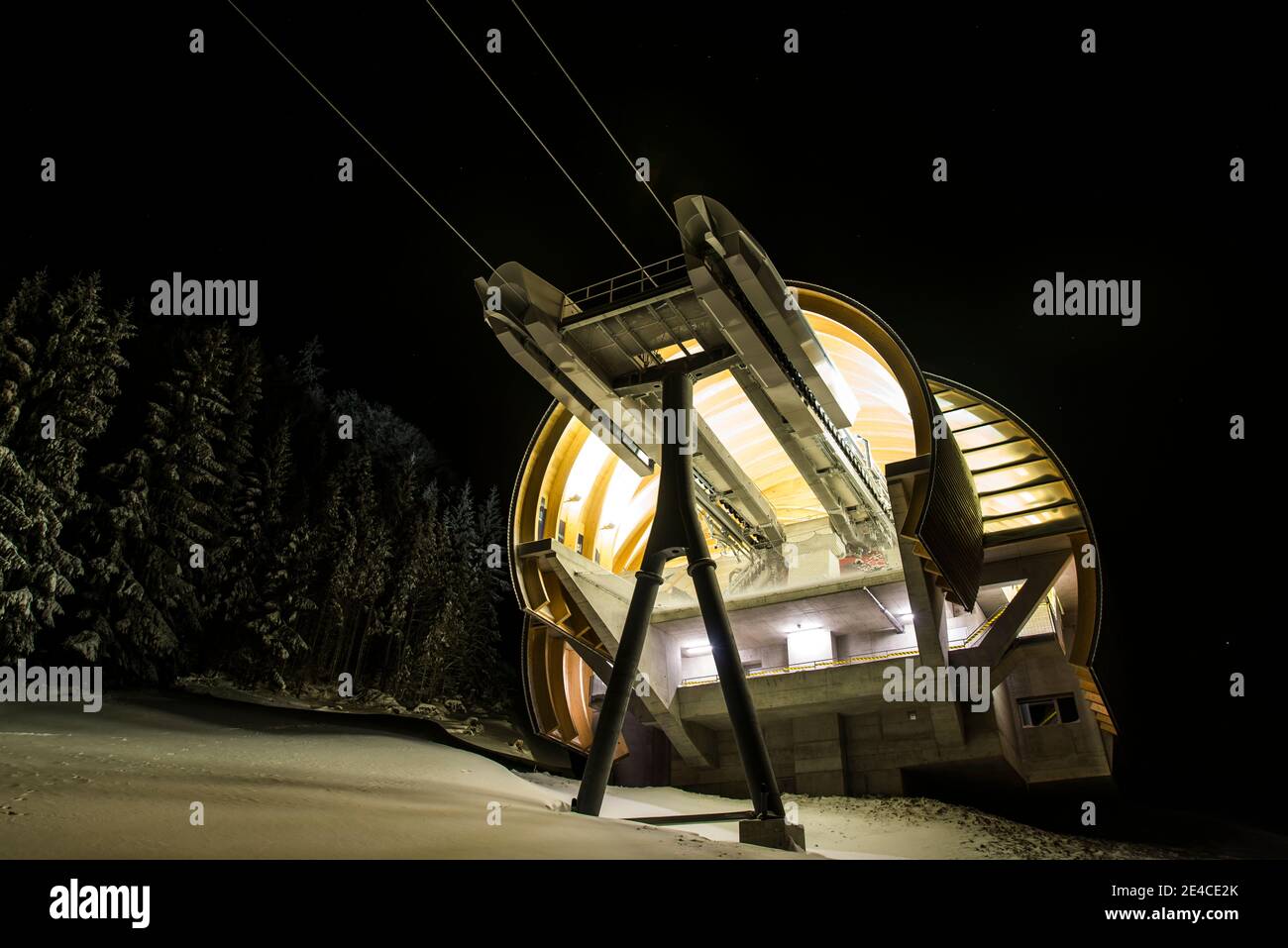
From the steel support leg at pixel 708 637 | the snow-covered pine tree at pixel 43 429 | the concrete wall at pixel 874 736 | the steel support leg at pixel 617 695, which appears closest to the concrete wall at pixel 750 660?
the concrete wall at pixel 874 736

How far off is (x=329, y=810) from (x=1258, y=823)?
3620 cm

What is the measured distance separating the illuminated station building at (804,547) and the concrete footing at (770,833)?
6.69 metres

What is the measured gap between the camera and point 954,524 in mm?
17828

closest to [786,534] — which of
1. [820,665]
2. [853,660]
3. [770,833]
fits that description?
[820,665]

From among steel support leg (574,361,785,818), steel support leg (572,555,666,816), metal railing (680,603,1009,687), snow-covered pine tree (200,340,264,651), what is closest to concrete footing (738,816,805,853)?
steel support leg (574,361,785,818)

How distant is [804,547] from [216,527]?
18464 millimetres

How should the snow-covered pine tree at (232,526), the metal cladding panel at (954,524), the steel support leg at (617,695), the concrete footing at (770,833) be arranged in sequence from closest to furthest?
the concrete footing at (770,833) < the steel support leg at (617,695) < the metal cladding panel at (954,524) < the snow-covered pine tree at (232,526)

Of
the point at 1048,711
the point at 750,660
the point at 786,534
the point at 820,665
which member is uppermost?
the point at 786,534

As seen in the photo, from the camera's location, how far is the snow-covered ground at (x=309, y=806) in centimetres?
611

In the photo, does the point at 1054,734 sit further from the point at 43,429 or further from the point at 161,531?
the point at 43,429

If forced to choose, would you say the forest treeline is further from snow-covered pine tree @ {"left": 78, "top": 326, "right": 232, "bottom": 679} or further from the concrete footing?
the concrete footing

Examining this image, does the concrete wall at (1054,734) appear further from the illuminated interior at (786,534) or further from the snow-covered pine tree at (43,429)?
the snow-covered pine tree at (43,429)

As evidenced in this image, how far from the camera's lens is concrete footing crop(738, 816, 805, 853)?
1054 cm

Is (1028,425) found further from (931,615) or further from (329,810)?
(329,810)
